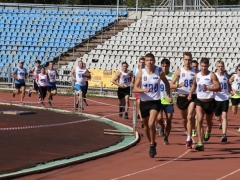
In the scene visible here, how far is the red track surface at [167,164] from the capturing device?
1265 cm

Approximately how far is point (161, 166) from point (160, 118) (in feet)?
11.7

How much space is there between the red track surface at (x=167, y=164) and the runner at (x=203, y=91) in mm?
672

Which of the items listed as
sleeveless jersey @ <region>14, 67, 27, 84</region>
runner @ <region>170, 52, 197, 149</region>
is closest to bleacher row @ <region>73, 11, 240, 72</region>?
sleeveless jersey @ <region>14, 67, 27, 84</region>

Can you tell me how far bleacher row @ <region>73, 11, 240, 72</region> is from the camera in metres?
39.3

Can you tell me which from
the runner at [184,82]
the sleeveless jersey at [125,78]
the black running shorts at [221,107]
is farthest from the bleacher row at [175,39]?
the runner at [184,82]

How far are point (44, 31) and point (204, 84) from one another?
32.7 metres

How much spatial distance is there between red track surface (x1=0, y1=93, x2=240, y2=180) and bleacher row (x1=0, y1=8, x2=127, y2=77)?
27.5 metres

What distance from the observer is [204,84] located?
16.2 metres

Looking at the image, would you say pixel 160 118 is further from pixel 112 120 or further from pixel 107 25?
pixel 107 25

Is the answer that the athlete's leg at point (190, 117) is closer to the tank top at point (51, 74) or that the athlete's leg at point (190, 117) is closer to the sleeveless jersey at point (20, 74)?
the tank top at point (51, 74)

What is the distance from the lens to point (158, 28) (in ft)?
143

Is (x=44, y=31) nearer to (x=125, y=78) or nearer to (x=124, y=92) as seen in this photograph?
(x=124, y=92)

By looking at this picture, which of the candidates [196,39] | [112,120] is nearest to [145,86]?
[112,120]

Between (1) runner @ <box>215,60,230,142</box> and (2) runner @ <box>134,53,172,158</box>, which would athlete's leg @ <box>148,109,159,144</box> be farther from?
(1) runner @ <box>215,60,230,142</box>
